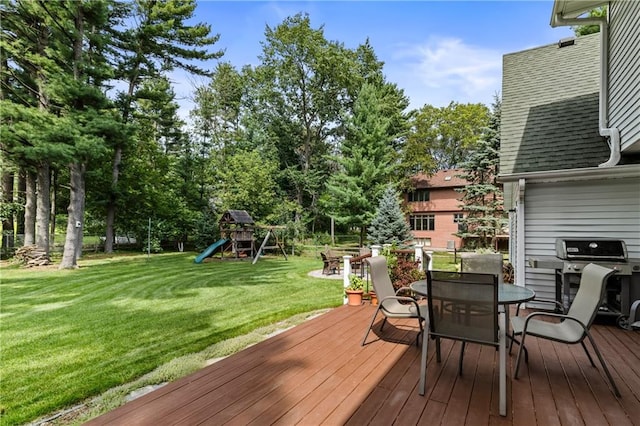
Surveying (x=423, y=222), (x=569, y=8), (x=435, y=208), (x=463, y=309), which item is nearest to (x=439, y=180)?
(x=435, y=208)

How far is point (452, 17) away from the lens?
7.68 m

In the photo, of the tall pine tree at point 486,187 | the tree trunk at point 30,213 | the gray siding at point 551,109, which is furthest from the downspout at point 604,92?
the tree trunk at point 30,213

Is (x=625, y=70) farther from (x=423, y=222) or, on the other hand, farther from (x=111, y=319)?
(x=423, y=222)

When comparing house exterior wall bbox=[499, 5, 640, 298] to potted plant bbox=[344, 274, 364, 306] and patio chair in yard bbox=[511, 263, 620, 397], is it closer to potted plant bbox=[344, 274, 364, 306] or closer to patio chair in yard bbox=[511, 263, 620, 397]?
patio chair in yard bbox=[511, 263, 620, 397]

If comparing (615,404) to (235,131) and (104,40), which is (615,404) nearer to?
(104,40)

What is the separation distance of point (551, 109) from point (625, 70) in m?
Answer: 1.59

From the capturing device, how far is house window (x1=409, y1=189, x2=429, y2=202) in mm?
23969

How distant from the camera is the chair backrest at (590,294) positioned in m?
2.60

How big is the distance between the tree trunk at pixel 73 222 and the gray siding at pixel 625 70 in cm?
1402

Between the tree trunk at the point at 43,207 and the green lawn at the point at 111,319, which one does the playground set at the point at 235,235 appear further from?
the tree trunk at the point at 43,207

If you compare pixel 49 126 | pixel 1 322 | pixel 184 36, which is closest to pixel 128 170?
pixel 184 36

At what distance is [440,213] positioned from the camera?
23.3 meters

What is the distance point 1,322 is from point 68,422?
3.95 metres

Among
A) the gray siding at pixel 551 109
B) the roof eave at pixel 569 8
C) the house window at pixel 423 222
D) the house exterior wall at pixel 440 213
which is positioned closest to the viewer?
the roof eave at pixel 569 8
